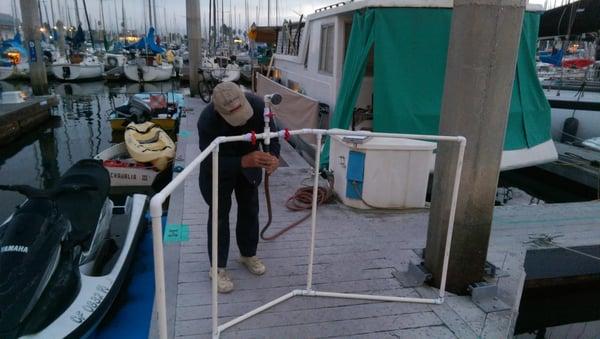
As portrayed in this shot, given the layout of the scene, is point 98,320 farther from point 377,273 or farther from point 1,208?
point 1,208

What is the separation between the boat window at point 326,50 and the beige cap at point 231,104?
5.09 metres

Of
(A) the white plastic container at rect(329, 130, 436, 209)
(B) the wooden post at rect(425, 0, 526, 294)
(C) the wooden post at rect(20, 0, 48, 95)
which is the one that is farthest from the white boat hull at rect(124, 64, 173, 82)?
(B) the wooden post at rect(425, 0, 526, 294)

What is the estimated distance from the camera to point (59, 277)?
3242 millimetres

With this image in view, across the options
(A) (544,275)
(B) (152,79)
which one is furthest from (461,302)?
(B) (152,79)

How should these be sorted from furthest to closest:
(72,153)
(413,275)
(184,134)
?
(72,153) → (184,134) → (413,275)

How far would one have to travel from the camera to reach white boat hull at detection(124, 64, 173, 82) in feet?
96.1

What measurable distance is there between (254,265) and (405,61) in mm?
4138

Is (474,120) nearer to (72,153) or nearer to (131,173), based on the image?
(131,173)

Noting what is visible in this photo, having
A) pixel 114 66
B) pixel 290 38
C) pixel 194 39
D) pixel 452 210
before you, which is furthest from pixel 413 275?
pixel 114 66

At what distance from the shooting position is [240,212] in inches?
132

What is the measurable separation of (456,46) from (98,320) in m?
3.59

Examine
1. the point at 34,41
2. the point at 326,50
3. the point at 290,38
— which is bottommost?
the point at 326,50

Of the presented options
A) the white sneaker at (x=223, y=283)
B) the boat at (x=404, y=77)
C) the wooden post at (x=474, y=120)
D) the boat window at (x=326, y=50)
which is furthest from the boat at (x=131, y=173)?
the wooden post at (x=474, y=120)

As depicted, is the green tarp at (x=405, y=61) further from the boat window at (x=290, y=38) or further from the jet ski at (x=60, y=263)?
the boat window at (x=290, y=38)
